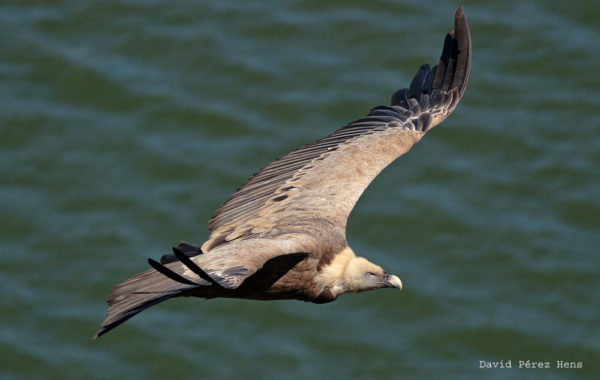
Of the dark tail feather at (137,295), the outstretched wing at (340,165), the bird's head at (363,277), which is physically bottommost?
the dark tail feather at (137,295)

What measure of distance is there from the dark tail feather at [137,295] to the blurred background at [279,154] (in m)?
7.54

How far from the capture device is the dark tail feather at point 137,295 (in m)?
7.45

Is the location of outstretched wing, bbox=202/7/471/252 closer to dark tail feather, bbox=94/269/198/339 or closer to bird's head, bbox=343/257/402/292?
bird's head, bbox=343/257/402/292

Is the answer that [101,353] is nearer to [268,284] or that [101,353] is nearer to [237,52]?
[237,52]

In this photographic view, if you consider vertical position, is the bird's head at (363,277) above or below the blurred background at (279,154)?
below

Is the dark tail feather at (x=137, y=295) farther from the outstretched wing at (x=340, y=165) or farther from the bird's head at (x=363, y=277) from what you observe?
the bird's head at (x=363, y=277)

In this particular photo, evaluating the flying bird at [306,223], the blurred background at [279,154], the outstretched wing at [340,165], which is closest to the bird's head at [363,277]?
the flying bird at [306,223]

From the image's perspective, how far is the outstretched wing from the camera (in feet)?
33.4

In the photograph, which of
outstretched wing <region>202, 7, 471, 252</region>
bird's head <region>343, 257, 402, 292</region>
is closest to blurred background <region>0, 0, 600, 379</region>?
outstretched wing <region>202, 7, 471, 252</region>

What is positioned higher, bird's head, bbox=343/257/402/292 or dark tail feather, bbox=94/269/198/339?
bird's head, bbox=343/257/402/292

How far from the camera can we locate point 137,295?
780 centimetres

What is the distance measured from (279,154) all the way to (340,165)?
6.64 m

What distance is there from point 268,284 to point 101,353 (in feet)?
23.8

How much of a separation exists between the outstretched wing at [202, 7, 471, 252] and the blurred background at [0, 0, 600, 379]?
189 inches
